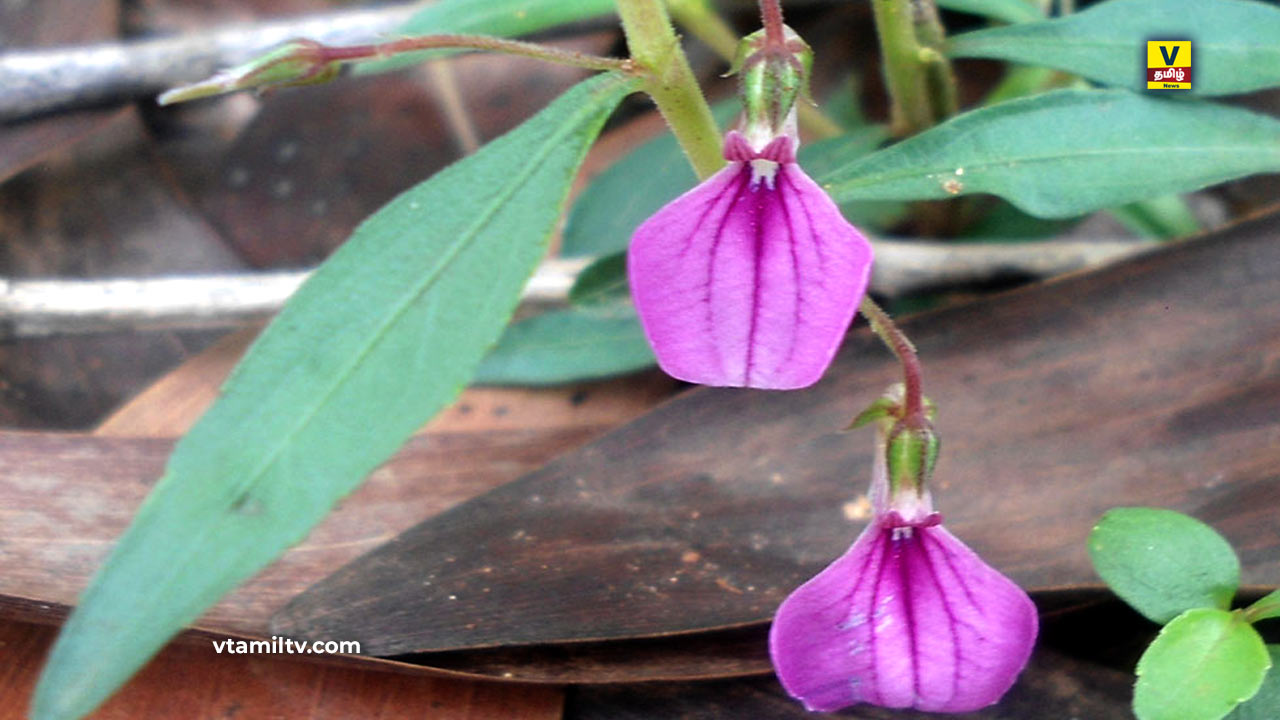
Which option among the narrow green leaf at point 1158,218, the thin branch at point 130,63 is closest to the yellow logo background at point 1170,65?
the narrow green leaf at point 1158,218

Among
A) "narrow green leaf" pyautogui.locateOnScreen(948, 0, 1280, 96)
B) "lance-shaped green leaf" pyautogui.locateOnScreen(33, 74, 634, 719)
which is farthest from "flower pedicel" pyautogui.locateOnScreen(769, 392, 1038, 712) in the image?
"narrow green leaf" pyautogui.locateOnScreen(948, 0, 1280, 96)

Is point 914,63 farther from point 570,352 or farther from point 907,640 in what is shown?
point 907,640

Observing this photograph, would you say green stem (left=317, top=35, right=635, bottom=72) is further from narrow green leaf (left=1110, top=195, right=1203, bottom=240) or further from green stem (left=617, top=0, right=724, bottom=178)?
narrow green leaf (left=1110, top=195, right=1203, bottom=240)

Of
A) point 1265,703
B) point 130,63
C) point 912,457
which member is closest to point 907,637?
point 912,457

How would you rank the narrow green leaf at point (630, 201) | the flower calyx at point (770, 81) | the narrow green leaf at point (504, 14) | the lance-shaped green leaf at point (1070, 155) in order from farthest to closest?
the narrow green leaf at point (630, 201), the narrow green leaf at point (504, 14), the lance-shaped green leaf at point (1070, 155), the flower calyx at point (770, 81)

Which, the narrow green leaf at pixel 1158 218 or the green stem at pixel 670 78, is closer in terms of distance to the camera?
the green stem at pixel 670 78

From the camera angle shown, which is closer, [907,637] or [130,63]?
[907,637]

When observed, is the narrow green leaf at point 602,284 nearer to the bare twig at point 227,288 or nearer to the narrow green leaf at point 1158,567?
the bare twig at point 227,288
